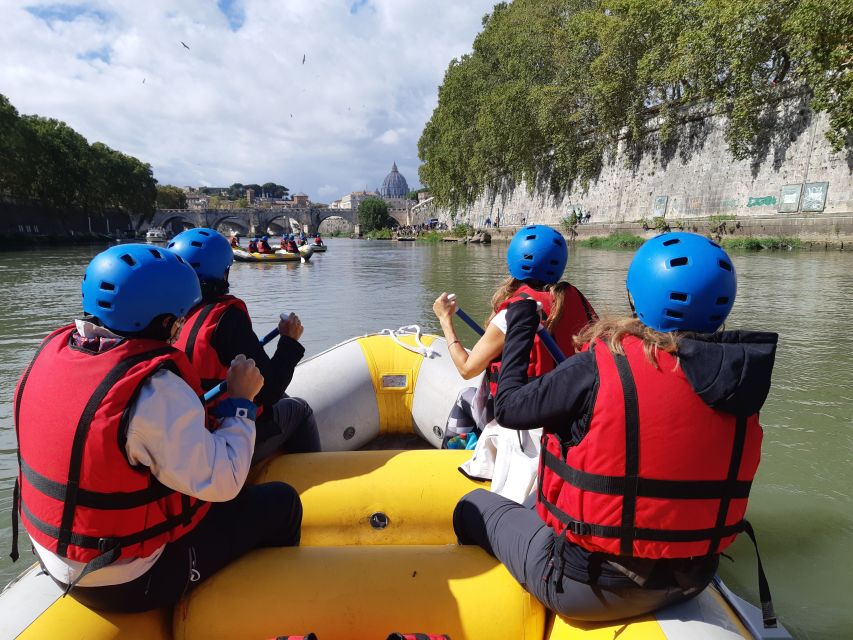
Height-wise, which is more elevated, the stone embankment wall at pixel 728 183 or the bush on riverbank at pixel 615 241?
the stone embankment wall at pixel 728 183

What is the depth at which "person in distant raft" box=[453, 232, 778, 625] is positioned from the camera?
143cm

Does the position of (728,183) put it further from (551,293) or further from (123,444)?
(123,444)

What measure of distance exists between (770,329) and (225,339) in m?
8.04

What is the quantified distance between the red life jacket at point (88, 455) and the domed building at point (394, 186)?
534 feet

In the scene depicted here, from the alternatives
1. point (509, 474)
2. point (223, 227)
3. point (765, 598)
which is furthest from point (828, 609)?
point (223, 227)

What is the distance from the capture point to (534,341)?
2393 millimetres

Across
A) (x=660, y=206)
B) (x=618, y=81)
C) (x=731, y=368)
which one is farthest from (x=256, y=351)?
(x=660, y=206)

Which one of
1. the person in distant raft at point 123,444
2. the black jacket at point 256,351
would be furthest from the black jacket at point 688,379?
the black jacket at point 256,351

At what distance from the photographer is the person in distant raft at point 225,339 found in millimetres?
2445

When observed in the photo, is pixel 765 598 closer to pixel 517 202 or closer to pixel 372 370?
pixel 372 370

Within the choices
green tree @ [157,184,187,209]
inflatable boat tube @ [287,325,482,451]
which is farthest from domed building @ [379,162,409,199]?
inflatable boat tube @ [287,325,482,451]

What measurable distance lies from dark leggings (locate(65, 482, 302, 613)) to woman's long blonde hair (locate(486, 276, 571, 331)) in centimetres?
123

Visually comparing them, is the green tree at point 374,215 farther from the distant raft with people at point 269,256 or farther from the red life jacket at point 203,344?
the red life jacket at point 203,344

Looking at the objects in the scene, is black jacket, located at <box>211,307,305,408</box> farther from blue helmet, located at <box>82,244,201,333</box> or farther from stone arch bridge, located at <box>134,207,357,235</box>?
stone arch bridge, located at <box>134,207,357,235</box>
